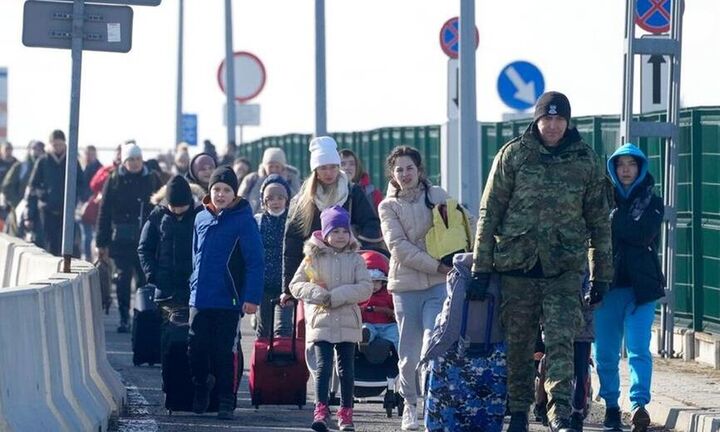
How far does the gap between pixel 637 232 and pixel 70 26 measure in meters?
4.68

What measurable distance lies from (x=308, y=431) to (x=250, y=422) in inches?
26.7

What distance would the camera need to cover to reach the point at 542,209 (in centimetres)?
1240

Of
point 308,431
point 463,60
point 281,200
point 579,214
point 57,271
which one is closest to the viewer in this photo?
point 579,214

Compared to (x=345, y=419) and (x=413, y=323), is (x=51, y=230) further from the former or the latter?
(x=345, y=419)

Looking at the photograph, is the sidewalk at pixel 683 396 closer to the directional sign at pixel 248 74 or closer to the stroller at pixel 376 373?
the stroller at pixel 376 373

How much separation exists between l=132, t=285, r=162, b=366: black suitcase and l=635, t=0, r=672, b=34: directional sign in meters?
4.84

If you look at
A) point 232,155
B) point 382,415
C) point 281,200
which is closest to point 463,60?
point 281,200

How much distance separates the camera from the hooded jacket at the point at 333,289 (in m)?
14.0

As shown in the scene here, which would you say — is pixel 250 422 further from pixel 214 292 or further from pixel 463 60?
pixel 463 60

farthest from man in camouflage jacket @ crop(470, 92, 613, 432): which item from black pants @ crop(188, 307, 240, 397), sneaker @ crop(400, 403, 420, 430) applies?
black pants @ crop(188, 307, 240, 397)

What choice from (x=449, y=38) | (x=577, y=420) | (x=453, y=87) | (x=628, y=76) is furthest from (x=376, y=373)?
(x=449, y=38)

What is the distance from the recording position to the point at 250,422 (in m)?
14.4

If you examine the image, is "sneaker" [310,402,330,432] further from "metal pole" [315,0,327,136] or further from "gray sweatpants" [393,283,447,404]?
"metal pole" [315,0,327,136]

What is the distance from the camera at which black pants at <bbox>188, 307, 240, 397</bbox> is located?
47.9 feet
